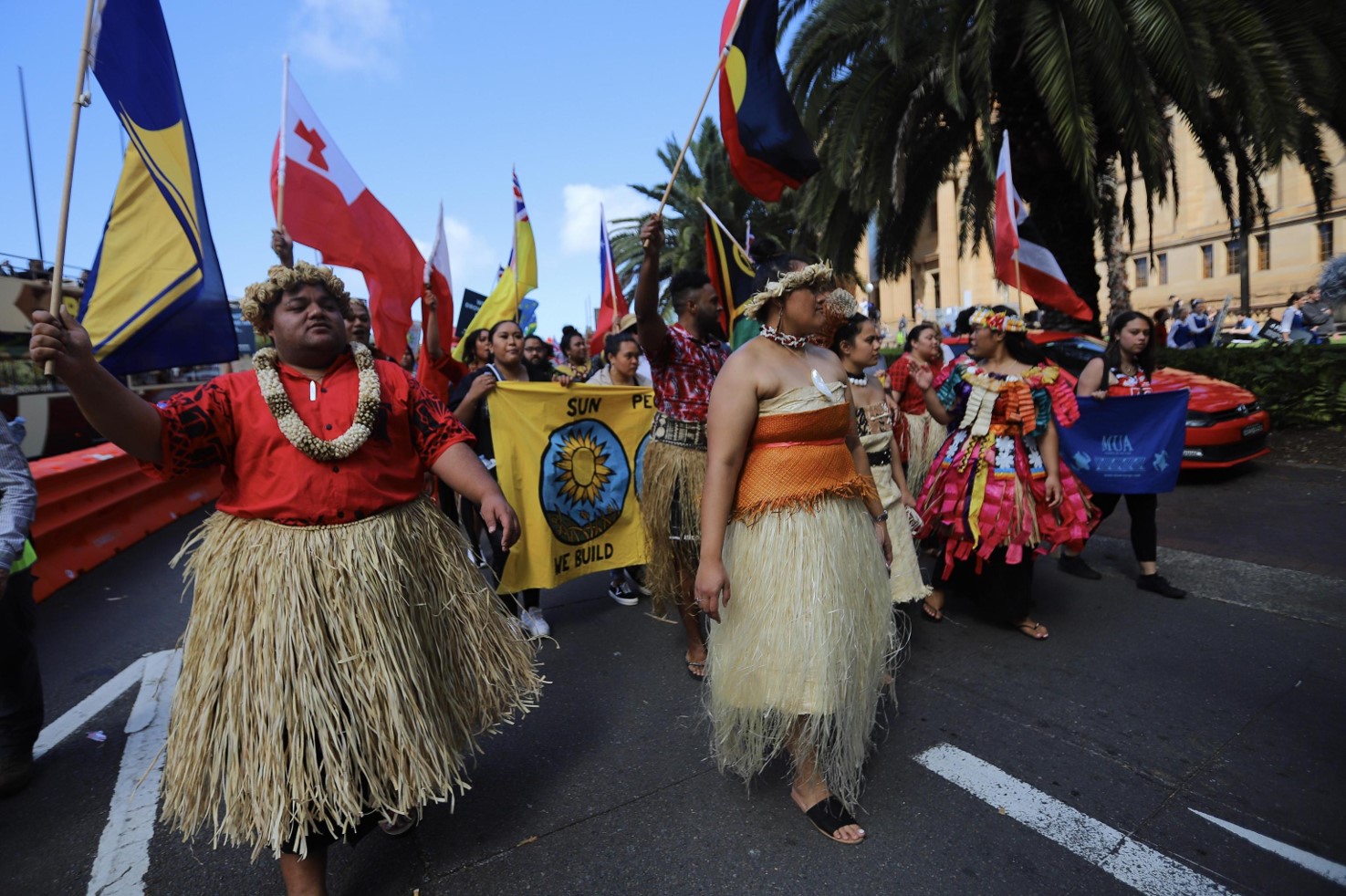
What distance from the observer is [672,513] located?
394 centimetres

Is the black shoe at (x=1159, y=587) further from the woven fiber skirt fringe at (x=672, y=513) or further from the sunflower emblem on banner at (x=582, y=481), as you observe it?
the sunflower emblem on banner at (x=582, y=481)

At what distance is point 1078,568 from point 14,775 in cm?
571

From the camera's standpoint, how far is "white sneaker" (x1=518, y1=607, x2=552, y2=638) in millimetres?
4504

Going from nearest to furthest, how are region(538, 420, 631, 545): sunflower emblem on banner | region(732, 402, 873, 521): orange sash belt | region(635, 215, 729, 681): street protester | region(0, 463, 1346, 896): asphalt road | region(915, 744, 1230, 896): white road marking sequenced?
region(915, 744, 1230, 896): white road marking, region(0, 463, 1346, 896): asphalt road, region(732, 402, 873, 521): orange sash belt, region(635, 215, 729, 681): street protester, region(538, 420, 631, 545): sunflower emblem on banner

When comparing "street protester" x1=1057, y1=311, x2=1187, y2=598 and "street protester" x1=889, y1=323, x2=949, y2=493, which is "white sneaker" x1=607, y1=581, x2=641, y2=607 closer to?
"street protester" x1=889, y1=323, x2=949, y2=493

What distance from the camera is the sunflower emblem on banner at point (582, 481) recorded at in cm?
479

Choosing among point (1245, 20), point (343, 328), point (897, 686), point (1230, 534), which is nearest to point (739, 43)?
point (343, 328)

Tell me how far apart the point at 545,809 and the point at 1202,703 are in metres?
2.74

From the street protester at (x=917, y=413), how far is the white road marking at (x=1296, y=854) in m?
2.78

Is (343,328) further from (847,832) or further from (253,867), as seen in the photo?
(847,832)

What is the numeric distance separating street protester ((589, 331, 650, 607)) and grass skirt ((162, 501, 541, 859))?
9.78 ft

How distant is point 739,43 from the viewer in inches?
159

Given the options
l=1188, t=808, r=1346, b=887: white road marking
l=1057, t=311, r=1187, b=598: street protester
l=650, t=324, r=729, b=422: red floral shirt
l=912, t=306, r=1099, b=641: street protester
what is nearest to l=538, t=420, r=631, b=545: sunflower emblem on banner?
l=650, t=324, r=729, b=422: red floral shirt

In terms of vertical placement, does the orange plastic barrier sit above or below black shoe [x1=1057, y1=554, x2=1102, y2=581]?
above
